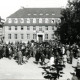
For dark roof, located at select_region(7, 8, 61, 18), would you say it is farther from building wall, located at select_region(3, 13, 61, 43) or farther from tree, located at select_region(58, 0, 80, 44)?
tree, located at select_region(58, 0, 80, 44)

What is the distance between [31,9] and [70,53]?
52.0 metres

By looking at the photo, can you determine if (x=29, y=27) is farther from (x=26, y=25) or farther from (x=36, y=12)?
(x=36, y=12)

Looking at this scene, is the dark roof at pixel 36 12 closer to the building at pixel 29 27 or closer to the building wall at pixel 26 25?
the building at pixel 29 27

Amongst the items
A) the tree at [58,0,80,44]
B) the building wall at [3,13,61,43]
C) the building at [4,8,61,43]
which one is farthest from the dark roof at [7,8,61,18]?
the tree at [58,0,80,44]

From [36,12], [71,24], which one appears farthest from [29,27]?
[71,24]

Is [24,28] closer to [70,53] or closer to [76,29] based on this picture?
[76,29]

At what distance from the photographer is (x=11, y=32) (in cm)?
7300

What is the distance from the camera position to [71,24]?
3316cm

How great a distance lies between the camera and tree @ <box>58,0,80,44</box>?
3284cm

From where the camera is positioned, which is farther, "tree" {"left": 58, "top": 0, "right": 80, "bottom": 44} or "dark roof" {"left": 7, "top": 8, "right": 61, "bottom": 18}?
"dark roof" {"left": 7, "top": 8, "right": 61, "bottom": 18}

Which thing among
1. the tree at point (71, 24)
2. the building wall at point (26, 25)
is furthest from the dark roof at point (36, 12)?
the tree at point (71, 24)

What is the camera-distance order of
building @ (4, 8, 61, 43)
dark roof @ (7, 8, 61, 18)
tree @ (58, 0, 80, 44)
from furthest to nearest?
1. dark roof @ (7, 8, 61, 18)
2. building @ (4, 8, 61, 43)
3. tree @ (58, 0, 80, 44)

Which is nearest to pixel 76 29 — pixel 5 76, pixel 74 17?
pixel 74 17

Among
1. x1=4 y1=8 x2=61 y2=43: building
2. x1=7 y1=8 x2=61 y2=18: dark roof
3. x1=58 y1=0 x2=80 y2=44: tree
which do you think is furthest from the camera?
x1=7 y1=8 x2=61 y2=18: dark roof
